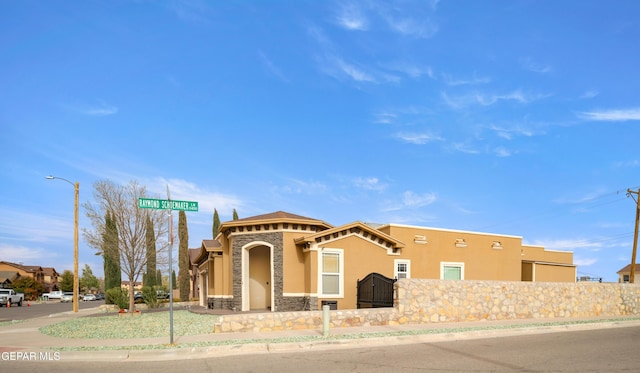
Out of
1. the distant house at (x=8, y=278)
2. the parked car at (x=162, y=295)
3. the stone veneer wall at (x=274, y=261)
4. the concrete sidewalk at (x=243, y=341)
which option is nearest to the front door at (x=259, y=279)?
the stone veneer wall at (x=274, y=261)

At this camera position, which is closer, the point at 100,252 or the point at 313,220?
the point at 313,220

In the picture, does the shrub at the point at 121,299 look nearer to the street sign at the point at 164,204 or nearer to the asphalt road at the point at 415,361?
the asphalt road at the point at 415,361

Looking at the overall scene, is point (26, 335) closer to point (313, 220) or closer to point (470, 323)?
point (313, 220)

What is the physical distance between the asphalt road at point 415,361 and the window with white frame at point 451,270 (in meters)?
14.0

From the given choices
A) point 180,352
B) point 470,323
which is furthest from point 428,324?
point 180,352

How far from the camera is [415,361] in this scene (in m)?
10.3

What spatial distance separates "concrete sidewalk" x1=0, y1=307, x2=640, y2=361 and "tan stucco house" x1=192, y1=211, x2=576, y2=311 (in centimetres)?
550

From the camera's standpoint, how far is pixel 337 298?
68.5 ft

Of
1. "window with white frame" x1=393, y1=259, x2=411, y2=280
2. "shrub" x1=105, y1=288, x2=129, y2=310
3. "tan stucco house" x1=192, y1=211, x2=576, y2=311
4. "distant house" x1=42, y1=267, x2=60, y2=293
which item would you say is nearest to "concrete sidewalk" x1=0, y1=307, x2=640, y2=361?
"tan stucco house" x1=192, y1=211, x2=576, y2=311

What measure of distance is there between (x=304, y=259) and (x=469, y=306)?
7.22 m

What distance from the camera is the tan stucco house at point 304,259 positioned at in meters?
20.9

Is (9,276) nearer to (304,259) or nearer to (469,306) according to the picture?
(304,259)

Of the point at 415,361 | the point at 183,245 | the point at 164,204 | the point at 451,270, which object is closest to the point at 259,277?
the point at 451,270

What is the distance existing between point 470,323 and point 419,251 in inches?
347
